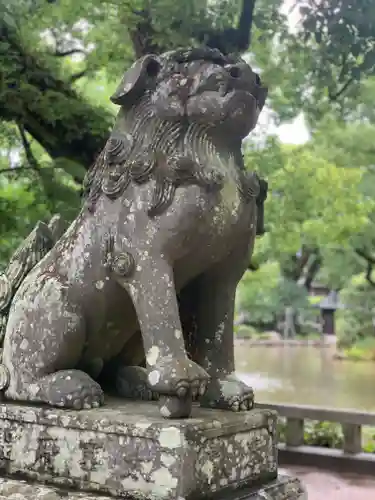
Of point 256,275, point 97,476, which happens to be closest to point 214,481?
point 97,476

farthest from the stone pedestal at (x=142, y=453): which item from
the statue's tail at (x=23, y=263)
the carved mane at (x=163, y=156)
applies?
the carved mane at (x=163, y=156)

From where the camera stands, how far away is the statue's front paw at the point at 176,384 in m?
1.59

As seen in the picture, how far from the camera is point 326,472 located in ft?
14.1

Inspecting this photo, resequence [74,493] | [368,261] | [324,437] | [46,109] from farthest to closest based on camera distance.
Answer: [368,261], [324,437], [46,109], [74,493]

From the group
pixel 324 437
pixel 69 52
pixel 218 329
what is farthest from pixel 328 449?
pixel 69 52

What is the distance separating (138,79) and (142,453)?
41.1 inches

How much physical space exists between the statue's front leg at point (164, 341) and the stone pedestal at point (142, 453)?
0.07m

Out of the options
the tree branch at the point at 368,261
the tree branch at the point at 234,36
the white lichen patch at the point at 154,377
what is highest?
the tree branch at the point at 234,36

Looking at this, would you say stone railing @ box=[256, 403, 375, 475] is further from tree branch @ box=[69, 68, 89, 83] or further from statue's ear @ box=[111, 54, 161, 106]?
tree branch @ box=[69, 68, 89, 83]

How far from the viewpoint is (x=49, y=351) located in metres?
1.84

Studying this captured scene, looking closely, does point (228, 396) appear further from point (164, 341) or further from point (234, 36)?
point (234, 36)

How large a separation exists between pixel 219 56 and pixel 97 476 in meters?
1.24

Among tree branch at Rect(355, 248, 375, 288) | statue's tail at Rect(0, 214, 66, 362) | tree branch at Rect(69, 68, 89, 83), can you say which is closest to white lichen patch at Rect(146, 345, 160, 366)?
statue's tail at Rect(0, 214, 66, 362)

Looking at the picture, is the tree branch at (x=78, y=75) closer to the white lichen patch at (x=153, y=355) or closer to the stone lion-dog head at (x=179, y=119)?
the stone lion-dog head at (x=179, y=119)
